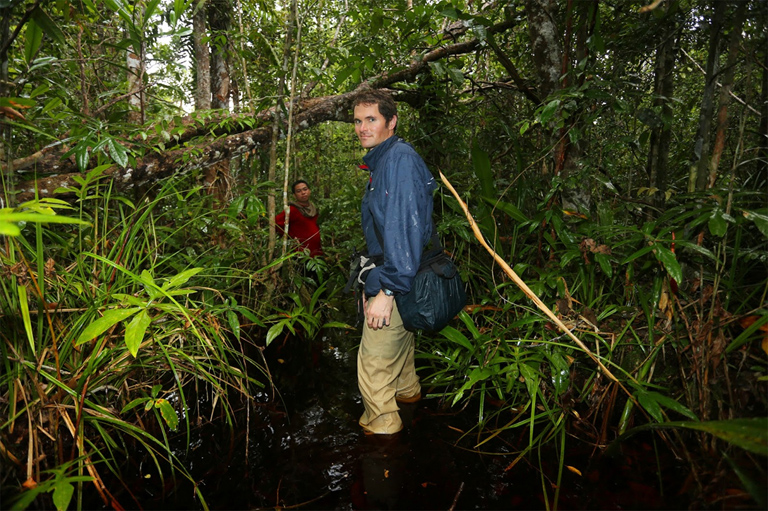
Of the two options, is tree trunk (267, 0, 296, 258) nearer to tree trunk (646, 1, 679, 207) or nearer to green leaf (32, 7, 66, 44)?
green leaf (32, 7, 66, 44)

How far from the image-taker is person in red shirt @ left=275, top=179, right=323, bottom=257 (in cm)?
447

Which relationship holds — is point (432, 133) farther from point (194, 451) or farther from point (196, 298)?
point (194, 451)

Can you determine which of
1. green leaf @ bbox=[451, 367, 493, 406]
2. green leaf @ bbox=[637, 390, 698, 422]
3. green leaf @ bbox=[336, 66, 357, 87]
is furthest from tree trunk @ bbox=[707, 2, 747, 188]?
green leaf @ bbox=[336, 66, 357, 87]

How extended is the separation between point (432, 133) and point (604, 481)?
3.29m

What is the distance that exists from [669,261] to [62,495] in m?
2.46

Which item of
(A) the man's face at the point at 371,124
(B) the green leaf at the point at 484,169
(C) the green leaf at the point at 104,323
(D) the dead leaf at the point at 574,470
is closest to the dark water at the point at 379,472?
(D) the dead leaf at the point at 574,470

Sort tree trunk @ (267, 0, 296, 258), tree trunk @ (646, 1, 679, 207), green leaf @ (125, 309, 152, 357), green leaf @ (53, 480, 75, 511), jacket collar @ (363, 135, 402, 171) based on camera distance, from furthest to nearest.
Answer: tree trunk @ (267, 0, 296, 258) → tree trunk @ (646, 1, 679, 207) → jacket collar @ (363, 135, 402, 171) → green leaf @ (125, 309, 152, 357) → green leaf @ (53, 480, 75, 511)

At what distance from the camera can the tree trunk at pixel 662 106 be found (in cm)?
222

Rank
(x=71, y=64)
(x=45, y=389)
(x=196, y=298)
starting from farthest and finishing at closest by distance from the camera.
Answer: (x=196, y=298)
(x=71, y=64)
(x=45, y=389)

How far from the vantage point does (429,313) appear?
Result: 80.9 inches

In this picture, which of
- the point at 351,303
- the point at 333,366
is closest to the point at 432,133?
the point at 351,303

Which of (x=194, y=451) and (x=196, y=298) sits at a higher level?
(x=196, y=298)

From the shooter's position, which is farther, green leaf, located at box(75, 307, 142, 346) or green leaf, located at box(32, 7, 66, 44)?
green leaf, located at box(32, 7, 66, 44)

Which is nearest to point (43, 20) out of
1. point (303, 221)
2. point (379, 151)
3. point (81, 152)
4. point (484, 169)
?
point (81, 152)
